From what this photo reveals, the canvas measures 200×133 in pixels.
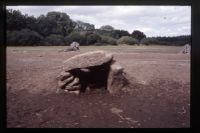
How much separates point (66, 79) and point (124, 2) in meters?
1.29

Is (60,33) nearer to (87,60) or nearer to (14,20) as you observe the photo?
(87,60)

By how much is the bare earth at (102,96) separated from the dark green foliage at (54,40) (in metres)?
0.08

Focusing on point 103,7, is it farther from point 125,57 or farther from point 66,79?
point 66,79

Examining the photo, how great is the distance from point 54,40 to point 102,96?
998mm

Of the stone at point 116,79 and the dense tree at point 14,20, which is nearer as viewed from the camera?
the dense tree at point 14,20

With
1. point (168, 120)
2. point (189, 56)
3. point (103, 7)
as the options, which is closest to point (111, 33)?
point (103, 7)

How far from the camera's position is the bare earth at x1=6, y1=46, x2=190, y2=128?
14.8ft

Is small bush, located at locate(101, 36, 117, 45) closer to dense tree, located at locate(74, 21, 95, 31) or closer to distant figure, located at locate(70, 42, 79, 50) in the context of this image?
dense tree, located at locate(74, 21, 95, 31)

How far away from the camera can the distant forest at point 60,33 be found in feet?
14.8

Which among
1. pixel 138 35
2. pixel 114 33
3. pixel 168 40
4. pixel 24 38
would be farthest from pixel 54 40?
pixel 168 40

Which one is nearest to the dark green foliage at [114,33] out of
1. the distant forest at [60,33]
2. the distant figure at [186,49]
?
the distant forest at [60,33]

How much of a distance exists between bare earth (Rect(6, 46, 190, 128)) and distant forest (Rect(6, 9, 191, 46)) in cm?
9

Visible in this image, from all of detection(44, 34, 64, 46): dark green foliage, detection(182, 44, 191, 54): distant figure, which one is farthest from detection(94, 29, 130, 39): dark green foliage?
detection(182, 44, 191, 54): distant figure

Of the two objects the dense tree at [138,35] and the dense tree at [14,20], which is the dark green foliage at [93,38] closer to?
the dense tree at [138,35]
